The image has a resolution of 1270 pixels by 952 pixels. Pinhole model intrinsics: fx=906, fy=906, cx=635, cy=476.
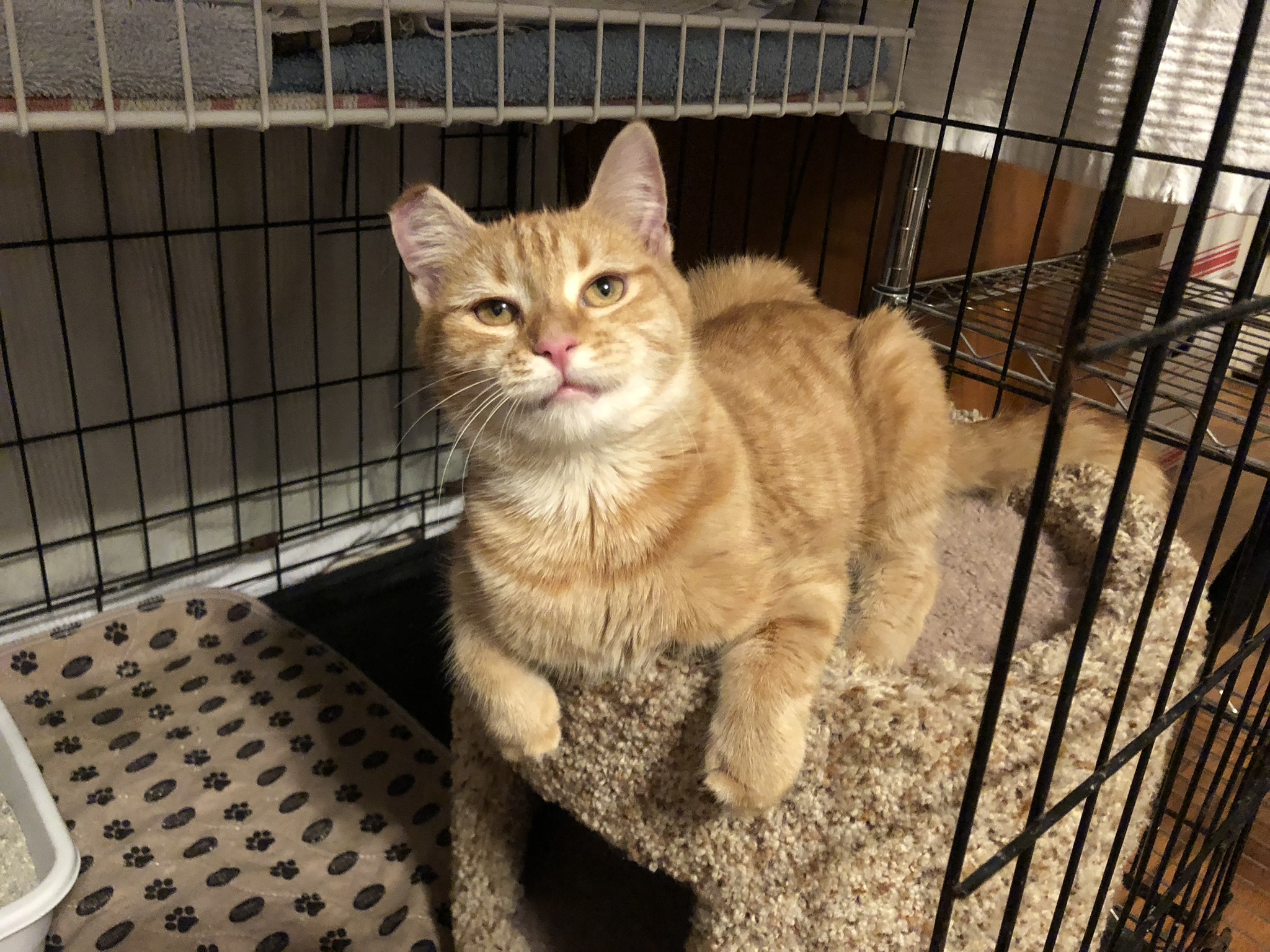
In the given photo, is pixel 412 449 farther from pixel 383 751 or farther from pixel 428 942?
pixel 428 942

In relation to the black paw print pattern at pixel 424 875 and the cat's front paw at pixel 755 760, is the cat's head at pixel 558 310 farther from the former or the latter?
the black paw print pattern at pixel 424 875

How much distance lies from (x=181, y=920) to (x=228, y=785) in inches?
9.1

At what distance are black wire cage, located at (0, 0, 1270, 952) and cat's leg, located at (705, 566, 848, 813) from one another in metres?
0.55

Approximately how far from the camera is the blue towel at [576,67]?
0.88m

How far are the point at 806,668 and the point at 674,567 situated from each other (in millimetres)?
157

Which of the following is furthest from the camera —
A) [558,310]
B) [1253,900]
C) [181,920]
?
[1253,900]

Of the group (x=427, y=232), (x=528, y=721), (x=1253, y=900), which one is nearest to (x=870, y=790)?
(x=528, y=721)

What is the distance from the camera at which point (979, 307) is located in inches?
72.2

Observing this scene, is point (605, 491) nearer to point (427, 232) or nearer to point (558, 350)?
point (558, 350)

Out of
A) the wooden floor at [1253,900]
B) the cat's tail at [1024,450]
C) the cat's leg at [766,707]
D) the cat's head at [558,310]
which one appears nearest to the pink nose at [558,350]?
the cat's head at [558,310]

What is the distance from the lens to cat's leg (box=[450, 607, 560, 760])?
3.03 feet

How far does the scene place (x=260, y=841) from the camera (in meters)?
1.33

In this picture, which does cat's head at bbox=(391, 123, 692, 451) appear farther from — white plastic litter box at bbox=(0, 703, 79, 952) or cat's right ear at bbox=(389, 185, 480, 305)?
white plastic litter box at bbox=(0, 703, 79, 952)

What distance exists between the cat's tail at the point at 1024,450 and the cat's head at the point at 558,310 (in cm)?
58
